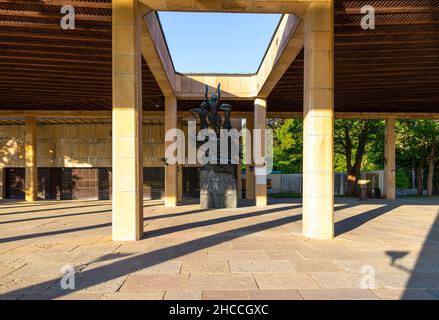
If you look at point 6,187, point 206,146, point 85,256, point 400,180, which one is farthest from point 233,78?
point 400,180

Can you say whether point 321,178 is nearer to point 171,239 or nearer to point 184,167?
point 171,239

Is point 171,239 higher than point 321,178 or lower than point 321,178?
lower

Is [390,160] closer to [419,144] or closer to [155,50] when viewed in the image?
[419,144]

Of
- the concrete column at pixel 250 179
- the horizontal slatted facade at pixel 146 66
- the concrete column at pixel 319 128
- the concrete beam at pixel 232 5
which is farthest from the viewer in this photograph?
the concrete column at pixel 250 179

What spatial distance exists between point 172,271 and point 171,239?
107 inches

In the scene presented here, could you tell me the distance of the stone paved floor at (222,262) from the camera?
4711 millimetres

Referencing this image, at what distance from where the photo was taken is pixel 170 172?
723 inches

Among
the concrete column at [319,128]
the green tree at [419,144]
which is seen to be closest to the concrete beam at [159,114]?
the green tree at [419,144]

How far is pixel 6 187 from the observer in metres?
25.0

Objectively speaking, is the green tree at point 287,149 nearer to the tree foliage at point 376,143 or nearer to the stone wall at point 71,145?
the tree foliage at point 376,143

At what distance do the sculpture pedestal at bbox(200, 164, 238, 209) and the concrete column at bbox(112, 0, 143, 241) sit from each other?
306 inches

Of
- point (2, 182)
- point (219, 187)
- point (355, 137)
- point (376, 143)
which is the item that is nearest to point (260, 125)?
point (219, 187)

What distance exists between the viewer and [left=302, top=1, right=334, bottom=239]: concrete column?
8477mm

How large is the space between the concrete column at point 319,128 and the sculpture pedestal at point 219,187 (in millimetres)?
7486
